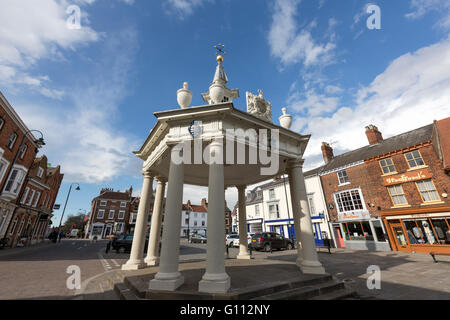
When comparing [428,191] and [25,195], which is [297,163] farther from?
[25,195]

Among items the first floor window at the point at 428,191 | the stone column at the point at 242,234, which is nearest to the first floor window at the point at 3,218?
the stone column at the point at 242,234

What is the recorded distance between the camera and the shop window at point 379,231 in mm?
18516

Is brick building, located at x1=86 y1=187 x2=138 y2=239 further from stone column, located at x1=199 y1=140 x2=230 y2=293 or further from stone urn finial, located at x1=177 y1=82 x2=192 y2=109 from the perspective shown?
stone column, located at x1=199 y1=140 x2=230 y2=293

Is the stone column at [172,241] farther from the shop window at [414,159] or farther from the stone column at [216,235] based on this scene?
the shop window at [414,159]

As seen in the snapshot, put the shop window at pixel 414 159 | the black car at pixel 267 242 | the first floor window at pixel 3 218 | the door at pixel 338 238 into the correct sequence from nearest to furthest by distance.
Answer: the shop window at pixel 414 159 < the first floor window at pixel 3 218 < the black car at pixel 267 242 < the door at pixel 338 238

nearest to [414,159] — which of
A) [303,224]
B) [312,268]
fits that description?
[303,224]

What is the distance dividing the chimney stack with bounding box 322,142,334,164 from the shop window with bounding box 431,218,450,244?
12447 mm

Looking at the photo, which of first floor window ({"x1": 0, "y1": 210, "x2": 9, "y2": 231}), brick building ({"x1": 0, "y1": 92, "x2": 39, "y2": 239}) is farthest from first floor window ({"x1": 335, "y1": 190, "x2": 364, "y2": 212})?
first floor window ({"x1": 0, "y1": 210, "x2": 9, "y2": 231})

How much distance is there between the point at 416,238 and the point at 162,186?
21831mm

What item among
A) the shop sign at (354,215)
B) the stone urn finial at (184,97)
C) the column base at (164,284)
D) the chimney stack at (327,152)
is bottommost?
the column base at (164,284)

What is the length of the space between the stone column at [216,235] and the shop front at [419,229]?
781 inches
